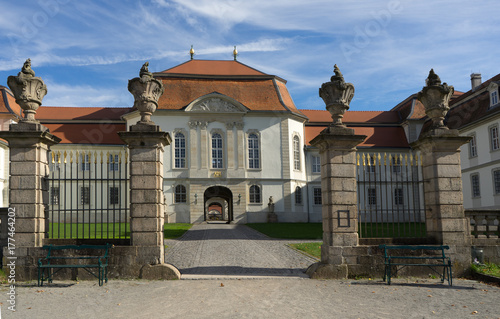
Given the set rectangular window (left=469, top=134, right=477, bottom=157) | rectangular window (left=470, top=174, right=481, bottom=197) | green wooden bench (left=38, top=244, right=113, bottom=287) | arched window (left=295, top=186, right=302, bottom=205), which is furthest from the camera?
arched window (left=295, top=186, right=302, bottom=205)

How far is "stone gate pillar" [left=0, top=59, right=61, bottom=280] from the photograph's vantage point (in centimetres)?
895

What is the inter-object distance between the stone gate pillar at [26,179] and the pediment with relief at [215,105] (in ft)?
79.9

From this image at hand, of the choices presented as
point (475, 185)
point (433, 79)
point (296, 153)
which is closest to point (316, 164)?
point (296, 153)

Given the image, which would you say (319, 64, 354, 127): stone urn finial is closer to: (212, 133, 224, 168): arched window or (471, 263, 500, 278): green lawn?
(471, 263, 500, 278): green lawn

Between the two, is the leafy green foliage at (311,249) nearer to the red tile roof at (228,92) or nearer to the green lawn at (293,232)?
the green lawn at (293,232)

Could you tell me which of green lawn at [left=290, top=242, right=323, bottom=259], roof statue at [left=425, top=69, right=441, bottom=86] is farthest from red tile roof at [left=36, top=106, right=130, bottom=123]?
roof statue at [left=425, top=69, right=441, bottom=86]

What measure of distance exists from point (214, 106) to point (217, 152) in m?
3.34

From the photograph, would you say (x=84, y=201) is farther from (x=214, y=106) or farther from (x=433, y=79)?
(x=433, y=79)

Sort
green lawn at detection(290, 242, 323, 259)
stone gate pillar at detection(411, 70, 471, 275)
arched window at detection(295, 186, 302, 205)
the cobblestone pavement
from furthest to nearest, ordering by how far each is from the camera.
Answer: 1. arched window at detection(295, 186, 302, 205)
2. green lawn at detection(290, 242, 323, 259)
3. the cobblestone pavement
4. stone gate pillar at detection(411, 70, 471, 275)

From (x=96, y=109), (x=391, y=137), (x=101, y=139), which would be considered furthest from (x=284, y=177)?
(x=96, y=109)

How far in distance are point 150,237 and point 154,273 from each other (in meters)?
0.69

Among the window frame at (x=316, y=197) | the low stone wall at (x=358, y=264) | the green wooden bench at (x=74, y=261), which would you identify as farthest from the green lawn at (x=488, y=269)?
the window frame at (x=316, y=197)

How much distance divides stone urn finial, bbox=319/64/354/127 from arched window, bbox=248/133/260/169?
82.4 ft

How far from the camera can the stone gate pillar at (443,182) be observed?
371 inches
